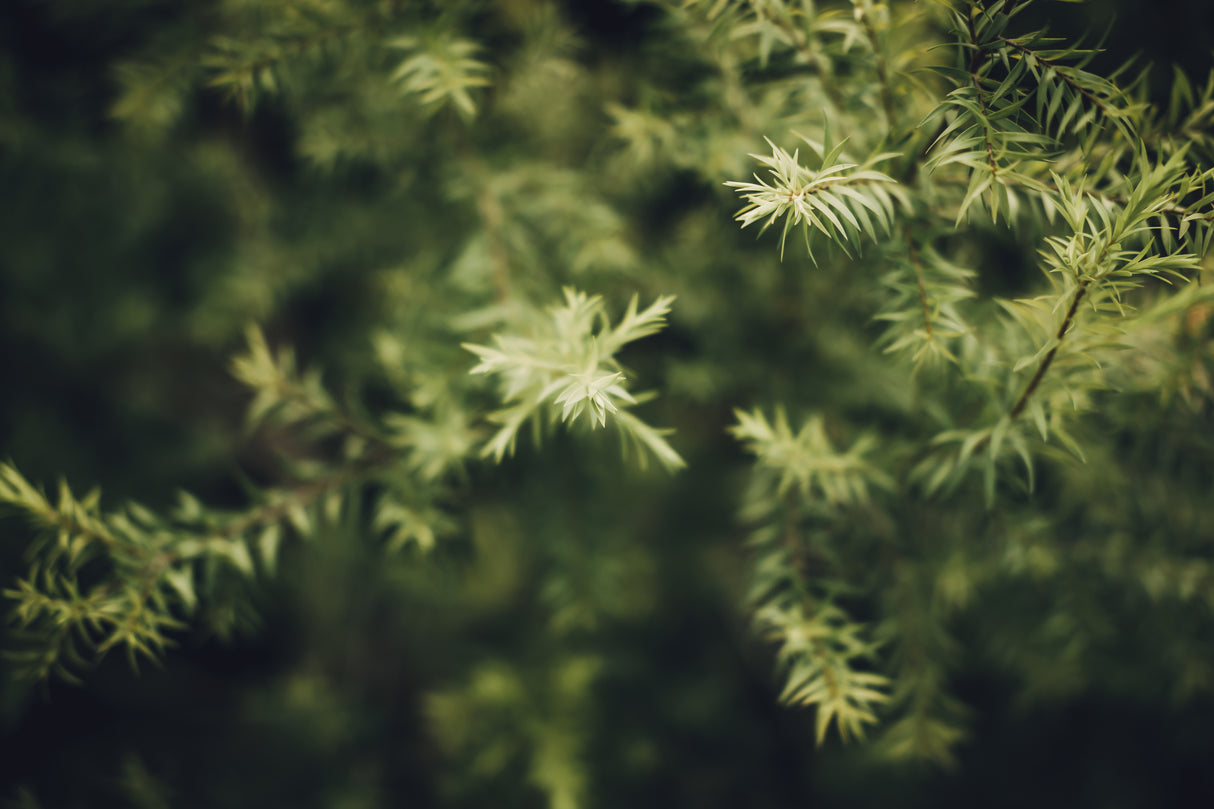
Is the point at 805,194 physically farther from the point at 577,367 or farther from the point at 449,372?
the point at 449,372

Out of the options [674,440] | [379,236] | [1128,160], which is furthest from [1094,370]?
[379,236]

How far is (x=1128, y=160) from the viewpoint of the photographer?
2.50 feet

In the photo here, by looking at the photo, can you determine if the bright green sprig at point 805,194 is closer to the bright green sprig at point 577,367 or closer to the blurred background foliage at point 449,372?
the bright green sprig at point 577,367

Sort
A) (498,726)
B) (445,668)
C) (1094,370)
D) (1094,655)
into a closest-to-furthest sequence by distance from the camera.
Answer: (1094,370) → (1094,655) → (498,726) → (445,668)

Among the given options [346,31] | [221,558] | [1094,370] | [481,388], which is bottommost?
[221,558]

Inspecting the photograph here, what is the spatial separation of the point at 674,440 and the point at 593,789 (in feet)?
2.75

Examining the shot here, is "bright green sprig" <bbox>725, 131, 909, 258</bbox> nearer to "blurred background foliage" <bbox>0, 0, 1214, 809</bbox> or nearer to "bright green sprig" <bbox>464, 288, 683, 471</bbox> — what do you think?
"bright green sprig" <bbox>464, 288, 683, 471</bbox>

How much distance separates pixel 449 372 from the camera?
883 mm

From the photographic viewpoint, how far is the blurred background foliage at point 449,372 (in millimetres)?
989

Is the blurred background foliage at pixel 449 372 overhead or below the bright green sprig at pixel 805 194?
below

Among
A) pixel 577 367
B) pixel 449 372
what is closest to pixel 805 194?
pixel 577 367

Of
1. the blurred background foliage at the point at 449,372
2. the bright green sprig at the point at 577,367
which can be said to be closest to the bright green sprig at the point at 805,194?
the bright green sprig at the point at 577,367

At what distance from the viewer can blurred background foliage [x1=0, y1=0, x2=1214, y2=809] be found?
989mm

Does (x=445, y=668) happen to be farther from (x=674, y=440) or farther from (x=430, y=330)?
(x=430, y=330)
